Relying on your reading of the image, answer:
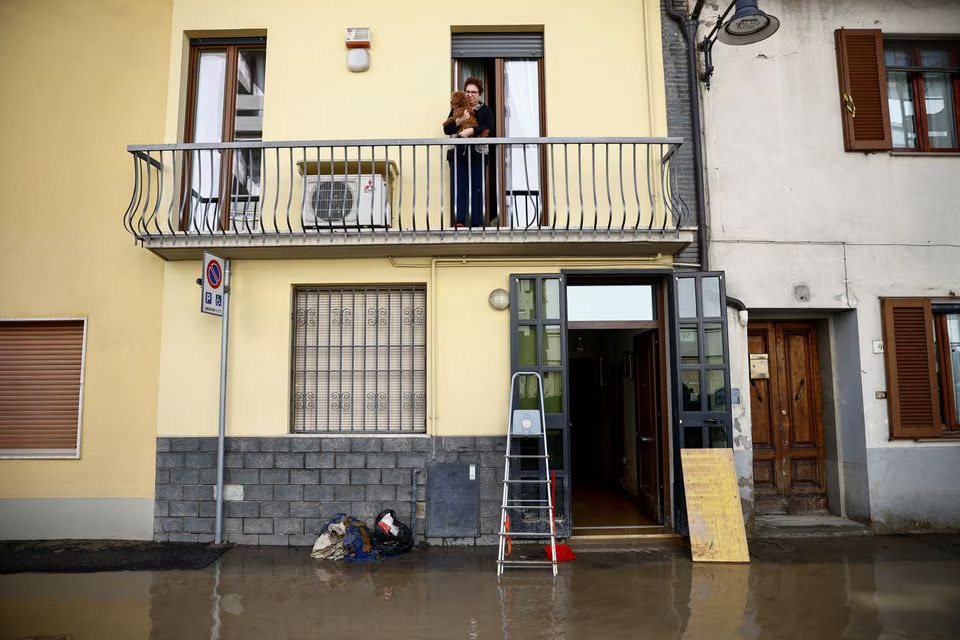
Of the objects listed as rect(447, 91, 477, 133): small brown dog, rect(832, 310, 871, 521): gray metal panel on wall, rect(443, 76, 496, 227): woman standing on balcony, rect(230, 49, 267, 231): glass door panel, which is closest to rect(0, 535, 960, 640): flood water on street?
rect(832, 310, 871, 521): gray metal panel on wall

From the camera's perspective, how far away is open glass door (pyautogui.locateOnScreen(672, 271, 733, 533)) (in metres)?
6.25

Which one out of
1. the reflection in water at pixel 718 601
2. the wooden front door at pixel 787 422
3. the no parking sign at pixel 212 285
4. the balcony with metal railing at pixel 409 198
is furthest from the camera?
the wooden front door at pixel 787 422

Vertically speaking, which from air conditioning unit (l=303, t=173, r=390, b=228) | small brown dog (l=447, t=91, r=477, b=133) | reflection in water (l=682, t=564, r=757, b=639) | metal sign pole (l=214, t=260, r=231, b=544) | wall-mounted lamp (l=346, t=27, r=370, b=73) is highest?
wall-mounted lamp (l=346, t=27, r=370, b=73)

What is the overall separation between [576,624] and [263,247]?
175 inches

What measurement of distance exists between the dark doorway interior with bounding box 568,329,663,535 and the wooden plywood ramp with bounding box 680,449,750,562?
75 cm

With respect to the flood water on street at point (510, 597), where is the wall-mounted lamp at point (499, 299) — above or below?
above

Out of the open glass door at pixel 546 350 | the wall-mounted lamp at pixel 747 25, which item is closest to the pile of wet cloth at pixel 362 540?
the open glass door at pixel 546 350

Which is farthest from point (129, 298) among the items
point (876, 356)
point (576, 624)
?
point (876, 356)

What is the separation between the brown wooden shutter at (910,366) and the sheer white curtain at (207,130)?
24.7 feet

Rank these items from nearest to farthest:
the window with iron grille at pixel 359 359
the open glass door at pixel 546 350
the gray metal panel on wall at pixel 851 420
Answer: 1. the open glass door at pixel 546 350
2. the window with iron grille at pixel 359 359
3. the gray metal panel on wall at pixel 851 420

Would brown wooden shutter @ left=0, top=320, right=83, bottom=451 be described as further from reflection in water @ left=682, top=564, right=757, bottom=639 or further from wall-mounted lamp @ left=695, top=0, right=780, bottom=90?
wall-mounted lamp @ left=695, top=0, right=780, bottom=90

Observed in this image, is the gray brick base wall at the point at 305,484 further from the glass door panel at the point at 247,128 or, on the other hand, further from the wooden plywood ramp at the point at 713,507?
the glass door panel at the point at 247,128

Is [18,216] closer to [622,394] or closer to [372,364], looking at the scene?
[372,364]

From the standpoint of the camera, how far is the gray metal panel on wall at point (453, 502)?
6.17 meters
